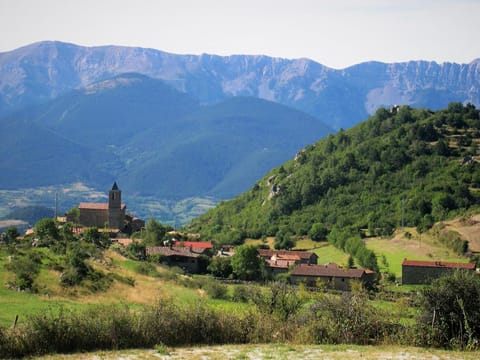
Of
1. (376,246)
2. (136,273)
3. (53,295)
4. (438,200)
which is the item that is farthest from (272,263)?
(53,295)

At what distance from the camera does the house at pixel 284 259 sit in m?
77.1

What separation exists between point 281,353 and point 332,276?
44.5 m

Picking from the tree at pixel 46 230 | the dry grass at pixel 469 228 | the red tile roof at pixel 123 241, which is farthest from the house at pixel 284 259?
the tree at pixel 46 230

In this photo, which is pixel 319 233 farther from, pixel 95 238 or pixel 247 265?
pixel 95 238

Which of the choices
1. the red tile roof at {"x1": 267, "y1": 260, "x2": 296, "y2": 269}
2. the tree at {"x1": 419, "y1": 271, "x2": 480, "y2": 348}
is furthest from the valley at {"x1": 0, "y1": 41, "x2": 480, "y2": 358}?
the red tile roof at {"x1": 267, "y1": 260, "x2": 296, "y2": 269}

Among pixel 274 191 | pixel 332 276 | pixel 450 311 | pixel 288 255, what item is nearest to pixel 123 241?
pixel 288 255

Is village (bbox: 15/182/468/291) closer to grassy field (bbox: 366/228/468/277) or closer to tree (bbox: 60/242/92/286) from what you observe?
grassy field (bbox: 366/228/468/277)

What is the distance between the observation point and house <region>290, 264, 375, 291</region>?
67500mm

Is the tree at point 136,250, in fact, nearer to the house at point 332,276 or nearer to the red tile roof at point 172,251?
the red tile roof at point 172,251

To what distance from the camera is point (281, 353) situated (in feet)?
81.4

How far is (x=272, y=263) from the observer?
79.4 meters

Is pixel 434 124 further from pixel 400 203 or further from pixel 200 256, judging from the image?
pixel 200 256

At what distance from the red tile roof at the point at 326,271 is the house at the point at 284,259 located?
3402mm

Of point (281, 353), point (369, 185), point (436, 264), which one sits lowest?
point (436, 264)
